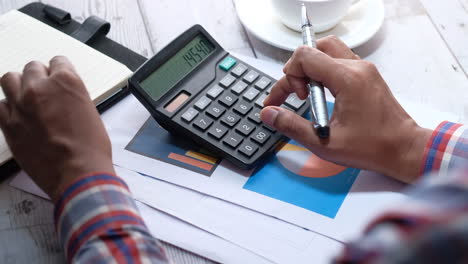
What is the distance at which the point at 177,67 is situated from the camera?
0.67 metres

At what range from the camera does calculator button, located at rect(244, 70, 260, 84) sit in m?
0.68

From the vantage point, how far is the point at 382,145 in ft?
1.85

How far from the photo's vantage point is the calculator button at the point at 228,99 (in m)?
0.65

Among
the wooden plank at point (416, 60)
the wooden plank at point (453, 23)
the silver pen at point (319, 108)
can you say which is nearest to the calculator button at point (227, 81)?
the silver pen at point (319, 108)

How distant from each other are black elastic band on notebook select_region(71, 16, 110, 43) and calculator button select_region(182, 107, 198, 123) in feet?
0.73

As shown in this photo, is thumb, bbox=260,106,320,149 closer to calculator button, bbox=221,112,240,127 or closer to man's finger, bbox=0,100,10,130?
calculator button, bbox=221,112,240,127

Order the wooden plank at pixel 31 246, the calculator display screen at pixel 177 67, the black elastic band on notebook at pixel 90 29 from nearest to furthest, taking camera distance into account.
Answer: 1. the wooden plank at pixel 31 246
2. the calculator display screen at pixel 177 67
3. the black elastic band on notebook at pixel 90 29

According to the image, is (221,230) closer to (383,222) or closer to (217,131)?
(217,131)

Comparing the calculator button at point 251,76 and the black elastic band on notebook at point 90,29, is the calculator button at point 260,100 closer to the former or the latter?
the calculator button at point 251,76

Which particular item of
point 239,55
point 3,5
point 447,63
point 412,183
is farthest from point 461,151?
point 3,5

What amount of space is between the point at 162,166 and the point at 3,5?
1.45 feet

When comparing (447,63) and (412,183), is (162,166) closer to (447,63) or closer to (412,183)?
(412,183)

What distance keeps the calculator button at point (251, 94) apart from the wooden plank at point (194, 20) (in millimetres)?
131

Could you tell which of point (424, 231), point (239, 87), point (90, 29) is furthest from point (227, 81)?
point (424, 231)
